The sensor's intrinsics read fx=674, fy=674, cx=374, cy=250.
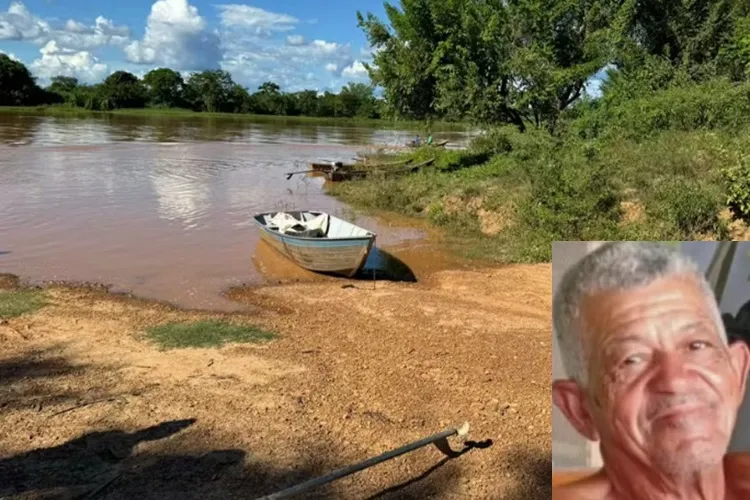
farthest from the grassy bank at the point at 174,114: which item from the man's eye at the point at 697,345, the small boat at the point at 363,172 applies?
the man's eye at the point at 697,345

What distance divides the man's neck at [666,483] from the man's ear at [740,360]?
22 centimetres

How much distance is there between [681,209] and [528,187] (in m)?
3.94

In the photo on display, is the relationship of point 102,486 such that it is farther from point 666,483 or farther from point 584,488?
point 666,483

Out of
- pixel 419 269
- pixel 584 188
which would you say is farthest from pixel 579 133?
pixel 419 269

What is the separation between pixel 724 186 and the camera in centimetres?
1309

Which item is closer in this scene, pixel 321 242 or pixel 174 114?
pixel 321 242

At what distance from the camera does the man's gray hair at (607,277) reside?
1831mm

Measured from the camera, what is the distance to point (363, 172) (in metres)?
27.1

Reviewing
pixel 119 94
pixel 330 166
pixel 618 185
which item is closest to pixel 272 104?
pixel 119 94

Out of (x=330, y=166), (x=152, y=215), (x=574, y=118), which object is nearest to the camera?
(x=152, y=215)

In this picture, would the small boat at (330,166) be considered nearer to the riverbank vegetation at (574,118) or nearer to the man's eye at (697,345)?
the riverbank vegetation at (574,118)

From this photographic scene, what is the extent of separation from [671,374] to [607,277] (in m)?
0.30

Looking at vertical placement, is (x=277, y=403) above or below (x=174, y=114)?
below

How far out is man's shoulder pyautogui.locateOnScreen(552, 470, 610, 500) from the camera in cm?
188
